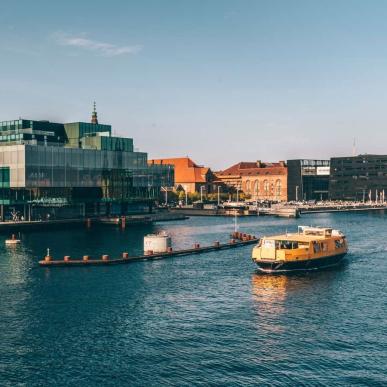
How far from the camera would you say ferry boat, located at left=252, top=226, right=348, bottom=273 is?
93375 millimetres

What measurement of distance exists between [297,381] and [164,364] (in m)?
11.6

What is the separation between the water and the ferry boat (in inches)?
95.2

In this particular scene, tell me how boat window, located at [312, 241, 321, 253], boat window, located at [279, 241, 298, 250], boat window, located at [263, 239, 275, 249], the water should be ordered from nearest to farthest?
the water
boat window, located at [263, 239, 275, 249]
boat window, located at [279, 241, 298, 250]
boat window, located at [312, 241, 321, 253]

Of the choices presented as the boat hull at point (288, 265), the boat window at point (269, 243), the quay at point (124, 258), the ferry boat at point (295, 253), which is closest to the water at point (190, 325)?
the boat hull at point (288, 265)

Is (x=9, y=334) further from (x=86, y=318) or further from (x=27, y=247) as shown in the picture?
(x=27, y=247)

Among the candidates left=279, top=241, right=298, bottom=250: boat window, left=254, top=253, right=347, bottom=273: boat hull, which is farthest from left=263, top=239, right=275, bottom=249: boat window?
left=254, top=253, right=347, bottom=273: boat hull

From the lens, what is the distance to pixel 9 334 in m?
59.1

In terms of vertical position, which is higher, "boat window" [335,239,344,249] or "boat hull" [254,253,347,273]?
"boat window" [335,239,344,249]

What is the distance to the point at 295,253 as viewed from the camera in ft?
309

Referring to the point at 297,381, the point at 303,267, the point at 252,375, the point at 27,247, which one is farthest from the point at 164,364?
the point at 27,247

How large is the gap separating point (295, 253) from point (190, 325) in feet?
120

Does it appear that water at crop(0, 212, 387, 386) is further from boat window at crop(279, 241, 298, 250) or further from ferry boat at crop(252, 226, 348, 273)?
boat window at crop(279, 241, 298, 250)

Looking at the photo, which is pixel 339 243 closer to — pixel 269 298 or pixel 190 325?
pixel 269 298

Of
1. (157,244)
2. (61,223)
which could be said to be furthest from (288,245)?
(61,223)
